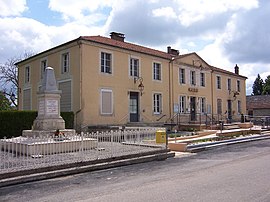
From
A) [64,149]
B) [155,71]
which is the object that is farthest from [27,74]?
[64,149]

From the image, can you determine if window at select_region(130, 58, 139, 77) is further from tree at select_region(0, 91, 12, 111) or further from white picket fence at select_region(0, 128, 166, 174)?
tree at select_region(0, 91, 12, 111)

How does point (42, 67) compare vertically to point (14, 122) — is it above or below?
above

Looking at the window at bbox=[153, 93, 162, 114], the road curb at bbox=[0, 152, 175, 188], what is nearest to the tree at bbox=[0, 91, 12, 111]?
the window at bbox=[153, 93, 162, 114]

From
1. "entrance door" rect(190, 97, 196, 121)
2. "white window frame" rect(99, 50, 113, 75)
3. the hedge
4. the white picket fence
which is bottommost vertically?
the white picket fence

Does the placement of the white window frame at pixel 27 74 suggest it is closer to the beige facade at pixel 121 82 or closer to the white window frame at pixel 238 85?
the beige facade at pixel 121 82

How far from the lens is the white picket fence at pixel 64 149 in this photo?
30.9ft

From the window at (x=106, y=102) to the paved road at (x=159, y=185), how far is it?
10437mm

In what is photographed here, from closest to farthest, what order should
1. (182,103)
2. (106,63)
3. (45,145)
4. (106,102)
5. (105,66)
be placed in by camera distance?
(45,145) < (106,102) < (105,66) < (106,63) < (182,103)

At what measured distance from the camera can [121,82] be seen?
2162 cm

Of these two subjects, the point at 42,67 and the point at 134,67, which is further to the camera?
the point at 42,67

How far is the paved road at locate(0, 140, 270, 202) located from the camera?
242 inches

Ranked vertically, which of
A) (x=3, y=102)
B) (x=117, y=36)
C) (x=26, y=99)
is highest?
(x=117, y=36)

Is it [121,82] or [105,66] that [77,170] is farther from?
[121,82]

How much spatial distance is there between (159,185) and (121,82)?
14883 millimetres
